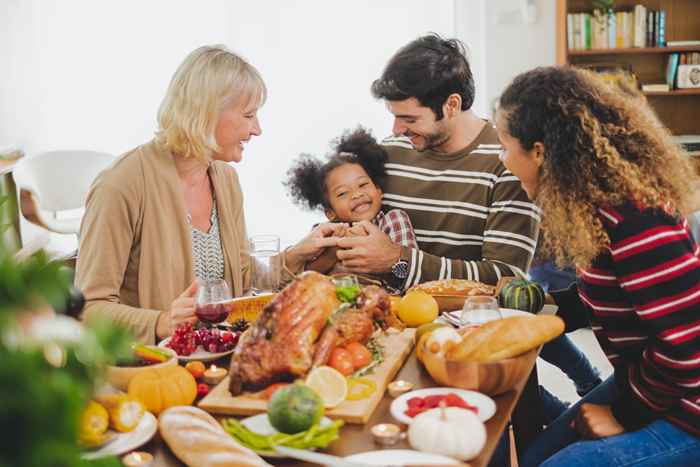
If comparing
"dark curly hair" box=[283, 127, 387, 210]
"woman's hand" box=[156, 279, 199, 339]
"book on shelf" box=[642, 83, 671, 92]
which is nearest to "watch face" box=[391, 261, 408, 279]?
"dark curly hair" box=[283, 127, 387, 210]

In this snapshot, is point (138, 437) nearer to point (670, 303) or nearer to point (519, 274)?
point (670, 303)

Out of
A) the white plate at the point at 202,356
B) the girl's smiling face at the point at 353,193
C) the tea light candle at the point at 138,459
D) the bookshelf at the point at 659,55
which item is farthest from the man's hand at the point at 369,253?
the bookshelf at the point at 659,55

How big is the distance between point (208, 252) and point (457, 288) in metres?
0.73

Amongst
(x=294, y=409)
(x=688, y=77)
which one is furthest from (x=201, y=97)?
(x=688, y=77)

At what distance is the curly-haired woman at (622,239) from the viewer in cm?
149

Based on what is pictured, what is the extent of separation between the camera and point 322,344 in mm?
1470

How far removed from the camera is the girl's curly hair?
1.57m

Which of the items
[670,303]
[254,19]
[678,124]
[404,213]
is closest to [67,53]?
[254,19]

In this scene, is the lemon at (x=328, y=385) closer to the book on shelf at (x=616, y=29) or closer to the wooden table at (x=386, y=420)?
the wooden table at (x=386, y=420)

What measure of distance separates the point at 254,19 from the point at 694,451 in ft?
14.9

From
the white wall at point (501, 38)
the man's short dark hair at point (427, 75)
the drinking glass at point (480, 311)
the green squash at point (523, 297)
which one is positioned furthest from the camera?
the white wall at point (501, 38)

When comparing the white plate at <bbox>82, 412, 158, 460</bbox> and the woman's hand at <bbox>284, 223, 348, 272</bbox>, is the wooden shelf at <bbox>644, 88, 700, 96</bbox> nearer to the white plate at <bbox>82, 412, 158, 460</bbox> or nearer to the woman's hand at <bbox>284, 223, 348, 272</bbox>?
the woman's hand at <bbox>284, 223, 348, 272</bbox>

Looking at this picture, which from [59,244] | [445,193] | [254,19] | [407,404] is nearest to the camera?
[407,404]

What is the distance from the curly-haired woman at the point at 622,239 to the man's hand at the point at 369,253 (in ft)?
2.08
